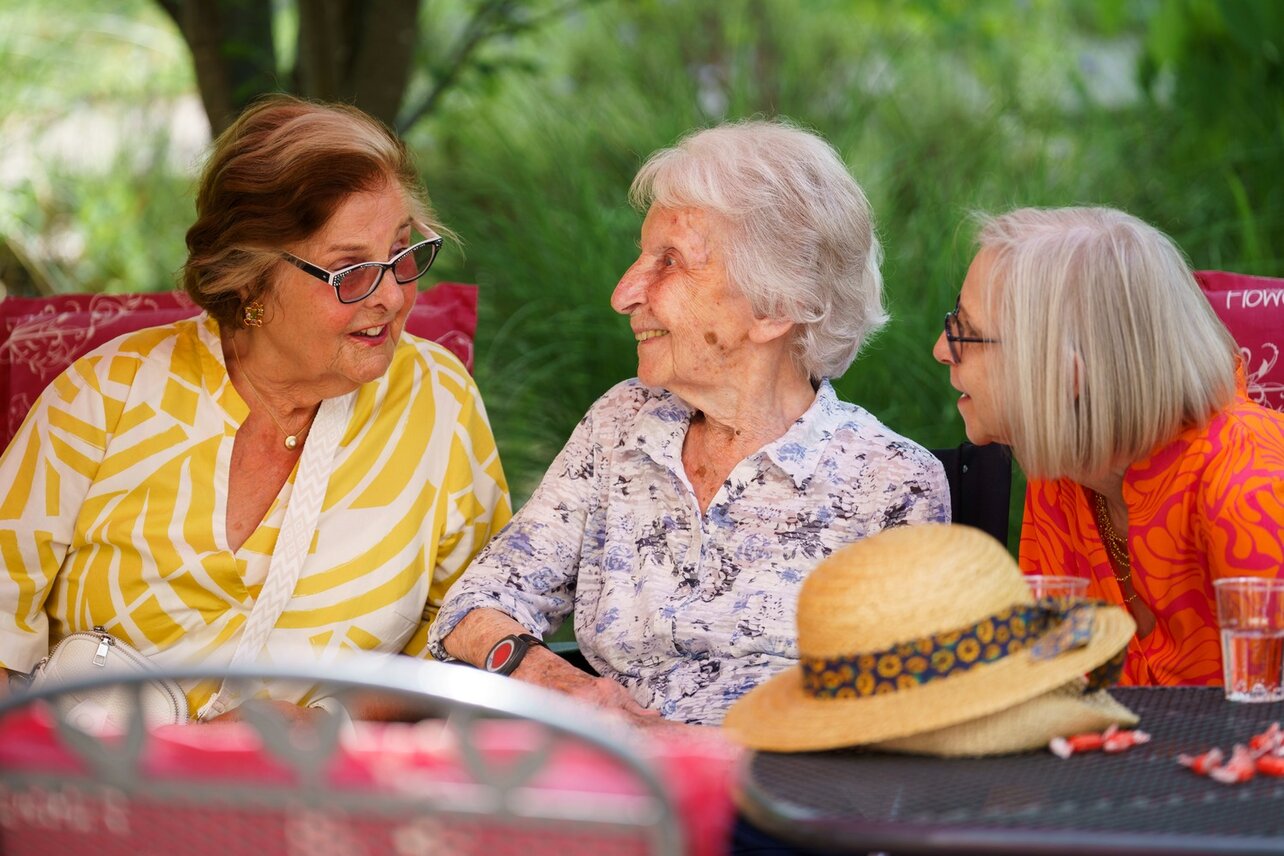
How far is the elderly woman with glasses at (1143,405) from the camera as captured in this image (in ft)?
6.77

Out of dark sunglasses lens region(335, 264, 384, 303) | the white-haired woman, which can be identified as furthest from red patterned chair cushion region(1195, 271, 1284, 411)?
dark sunglasses lens region(335, 264, 384, 303)

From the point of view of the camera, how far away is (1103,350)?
2072 mm

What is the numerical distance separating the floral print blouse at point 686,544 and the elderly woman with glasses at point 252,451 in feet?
0.71

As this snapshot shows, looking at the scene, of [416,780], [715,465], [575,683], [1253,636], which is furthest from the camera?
[715,465]

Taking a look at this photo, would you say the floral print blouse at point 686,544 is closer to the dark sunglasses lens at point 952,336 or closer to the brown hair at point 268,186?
the dark sunglasses lens at point 952,336

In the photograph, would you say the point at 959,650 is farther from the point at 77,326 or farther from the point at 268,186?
the point at 77,326

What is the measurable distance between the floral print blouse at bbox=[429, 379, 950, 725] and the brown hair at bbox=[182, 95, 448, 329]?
2.12ft

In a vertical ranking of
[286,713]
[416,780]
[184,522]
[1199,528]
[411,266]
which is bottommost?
[286,713]

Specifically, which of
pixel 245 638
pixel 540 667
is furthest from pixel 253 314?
pixel 540 667

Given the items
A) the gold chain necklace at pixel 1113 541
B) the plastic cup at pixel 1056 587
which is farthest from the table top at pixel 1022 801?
the gold chain necklace at pixel 1113 541

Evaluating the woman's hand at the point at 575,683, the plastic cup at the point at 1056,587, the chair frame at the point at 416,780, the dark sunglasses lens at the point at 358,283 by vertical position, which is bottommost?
the woman's hand at the point at 575,683

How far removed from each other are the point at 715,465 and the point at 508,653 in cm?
52

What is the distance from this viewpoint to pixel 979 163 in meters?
5.10

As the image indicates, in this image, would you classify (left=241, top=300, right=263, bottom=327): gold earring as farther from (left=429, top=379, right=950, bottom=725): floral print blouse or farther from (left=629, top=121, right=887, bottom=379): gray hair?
(left=629, top=121, right=887, bottom=379): gray hair
